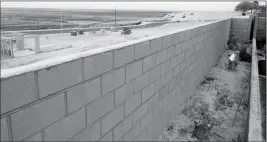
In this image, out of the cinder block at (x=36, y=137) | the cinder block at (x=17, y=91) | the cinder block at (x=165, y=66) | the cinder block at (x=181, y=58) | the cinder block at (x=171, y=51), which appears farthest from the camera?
the cinder block at (x=181, y=58)

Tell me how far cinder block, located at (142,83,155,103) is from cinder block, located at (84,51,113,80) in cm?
103

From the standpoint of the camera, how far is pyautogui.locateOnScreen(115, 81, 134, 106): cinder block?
2.68 metres

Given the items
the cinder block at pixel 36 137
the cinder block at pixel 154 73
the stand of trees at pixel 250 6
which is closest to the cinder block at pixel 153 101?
the cinder block at pixel 154 73

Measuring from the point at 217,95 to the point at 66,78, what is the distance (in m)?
5.10

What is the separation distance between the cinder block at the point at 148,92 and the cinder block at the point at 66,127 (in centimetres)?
134

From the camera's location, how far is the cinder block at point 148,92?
11.1ft

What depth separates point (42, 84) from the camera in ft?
5.51

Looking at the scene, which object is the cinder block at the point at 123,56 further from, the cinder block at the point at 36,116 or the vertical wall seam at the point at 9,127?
the vertical wall seam at the point at 9,127

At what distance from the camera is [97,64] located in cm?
225

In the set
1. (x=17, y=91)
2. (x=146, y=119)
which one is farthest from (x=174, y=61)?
(x=17, y=91)

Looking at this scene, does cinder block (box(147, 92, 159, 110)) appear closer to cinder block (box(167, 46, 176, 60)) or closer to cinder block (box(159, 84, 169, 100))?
cinder block (box(159, 84, 169, 100))

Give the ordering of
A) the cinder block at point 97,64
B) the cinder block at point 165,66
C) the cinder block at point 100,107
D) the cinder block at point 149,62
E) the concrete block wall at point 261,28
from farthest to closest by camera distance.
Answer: the concrete block wall at point 261,28, the cinder block at point 165,66, the cinder block at point 149,62, the cinder block at point 100,107, the cinder block at point 97,64

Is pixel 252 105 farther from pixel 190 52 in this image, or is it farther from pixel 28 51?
pixel 28 51

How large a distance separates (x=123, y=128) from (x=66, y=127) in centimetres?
104
